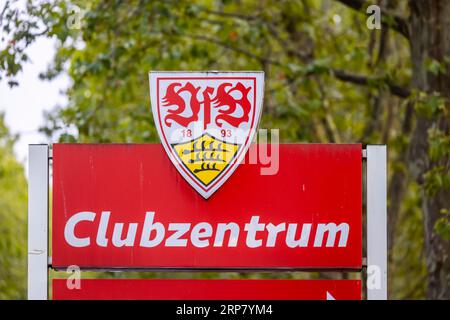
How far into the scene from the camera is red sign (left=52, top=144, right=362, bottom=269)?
8.44 meters

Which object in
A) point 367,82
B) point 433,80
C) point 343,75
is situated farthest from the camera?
point 343,75

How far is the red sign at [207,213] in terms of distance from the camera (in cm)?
844

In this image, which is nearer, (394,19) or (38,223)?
(38,223)

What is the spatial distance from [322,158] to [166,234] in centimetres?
130

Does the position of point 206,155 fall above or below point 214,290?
above

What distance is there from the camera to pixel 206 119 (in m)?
8.48

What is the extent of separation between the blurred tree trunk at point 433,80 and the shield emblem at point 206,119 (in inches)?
192

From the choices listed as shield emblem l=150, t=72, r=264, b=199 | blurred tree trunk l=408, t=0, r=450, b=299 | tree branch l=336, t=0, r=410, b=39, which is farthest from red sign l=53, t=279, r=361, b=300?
tree branch l=336, t=0, r=410, b=39

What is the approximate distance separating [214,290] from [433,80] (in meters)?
5.76

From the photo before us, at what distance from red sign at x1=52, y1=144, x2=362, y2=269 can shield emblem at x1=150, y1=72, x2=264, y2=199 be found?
102 mm

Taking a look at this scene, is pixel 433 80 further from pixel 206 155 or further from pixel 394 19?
pixel 206 155

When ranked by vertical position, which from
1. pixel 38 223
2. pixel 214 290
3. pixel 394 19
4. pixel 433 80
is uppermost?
pixel 394 19

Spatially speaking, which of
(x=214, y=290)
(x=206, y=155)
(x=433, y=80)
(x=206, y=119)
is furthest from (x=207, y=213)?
(x=433, y=80)

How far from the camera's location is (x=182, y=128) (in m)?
8.48
